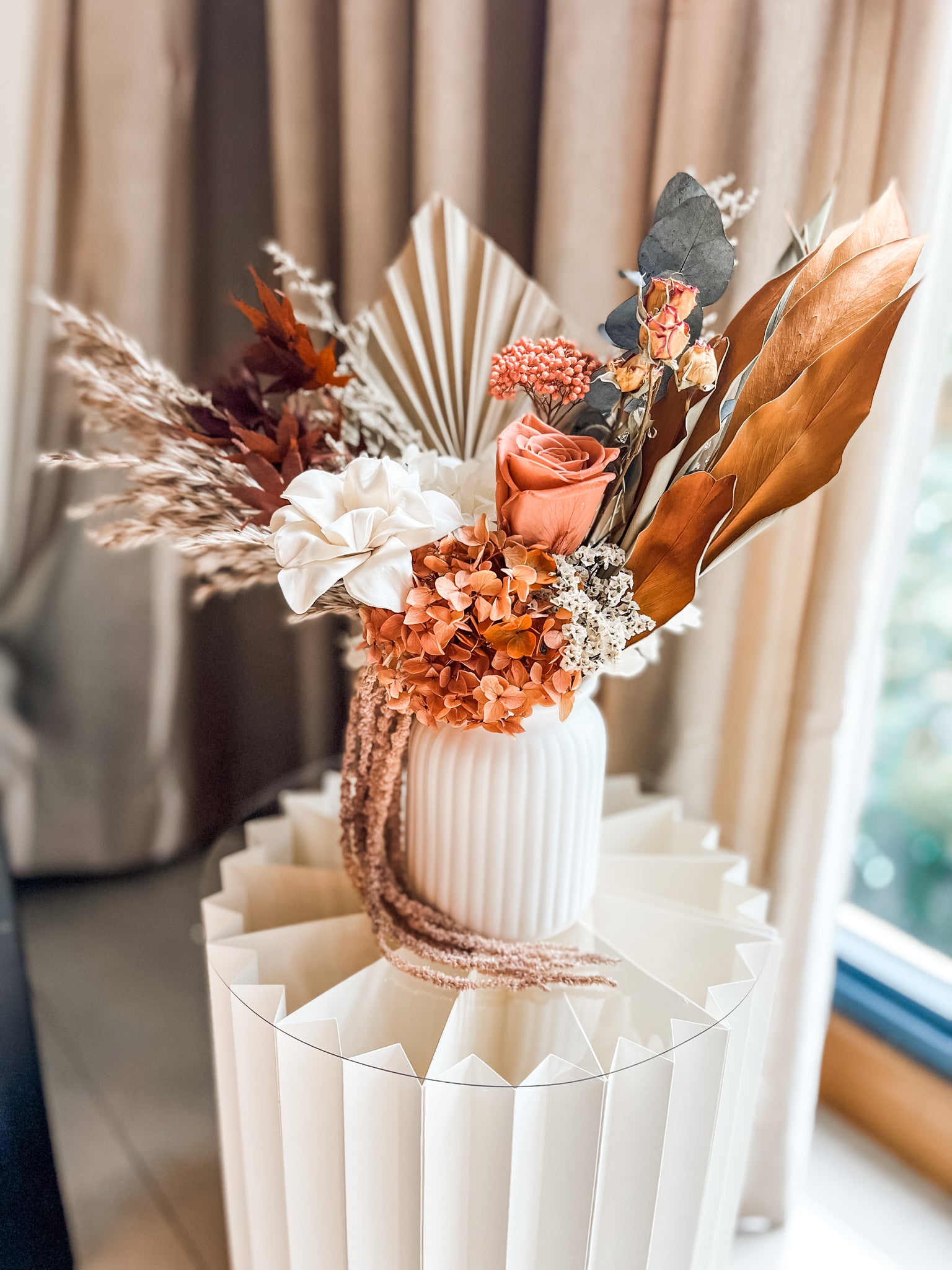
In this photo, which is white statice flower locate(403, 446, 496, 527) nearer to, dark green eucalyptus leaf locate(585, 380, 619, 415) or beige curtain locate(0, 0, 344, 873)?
dark green eucalyptus leaf locate(585, 380, 619, 415)

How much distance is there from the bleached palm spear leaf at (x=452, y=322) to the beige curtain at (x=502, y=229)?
21 centimetres

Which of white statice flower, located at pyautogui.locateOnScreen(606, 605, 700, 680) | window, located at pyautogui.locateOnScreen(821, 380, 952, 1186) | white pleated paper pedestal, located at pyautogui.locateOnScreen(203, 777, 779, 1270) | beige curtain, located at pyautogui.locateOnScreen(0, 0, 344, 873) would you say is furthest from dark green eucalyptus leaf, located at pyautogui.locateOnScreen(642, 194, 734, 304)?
beige curtain, located at pyautogui.locateOnScreen(0, 0, 344, 873)

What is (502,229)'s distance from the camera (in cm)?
116

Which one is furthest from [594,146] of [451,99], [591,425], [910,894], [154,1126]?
[154,1126]

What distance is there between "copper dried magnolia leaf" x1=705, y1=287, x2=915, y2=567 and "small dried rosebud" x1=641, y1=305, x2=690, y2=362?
0.08 meters

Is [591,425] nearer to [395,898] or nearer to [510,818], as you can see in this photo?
[510,818]

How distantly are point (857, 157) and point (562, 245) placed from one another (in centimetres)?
31

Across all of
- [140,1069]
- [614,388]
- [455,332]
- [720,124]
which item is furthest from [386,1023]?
[720,124]

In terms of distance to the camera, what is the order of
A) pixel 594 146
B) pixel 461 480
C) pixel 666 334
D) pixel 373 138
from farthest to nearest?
1. pixel 373 138
2. pixel 594 146
3. pixel 461 480
4. pixel 666 334

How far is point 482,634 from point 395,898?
0.89ft

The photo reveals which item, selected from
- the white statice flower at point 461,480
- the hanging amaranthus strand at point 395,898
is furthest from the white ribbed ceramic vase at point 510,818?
the white statice flower at point 461,480

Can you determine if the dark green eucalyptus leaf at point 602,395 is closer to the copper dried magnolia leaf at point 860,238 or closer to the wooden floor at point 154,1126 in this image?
the copper dried magnolia leaf at point 860,238

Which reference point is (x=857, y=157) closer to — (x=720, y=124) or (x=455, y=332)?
(x=720, y=124)

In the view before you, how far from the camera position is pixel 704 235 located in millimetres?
570
